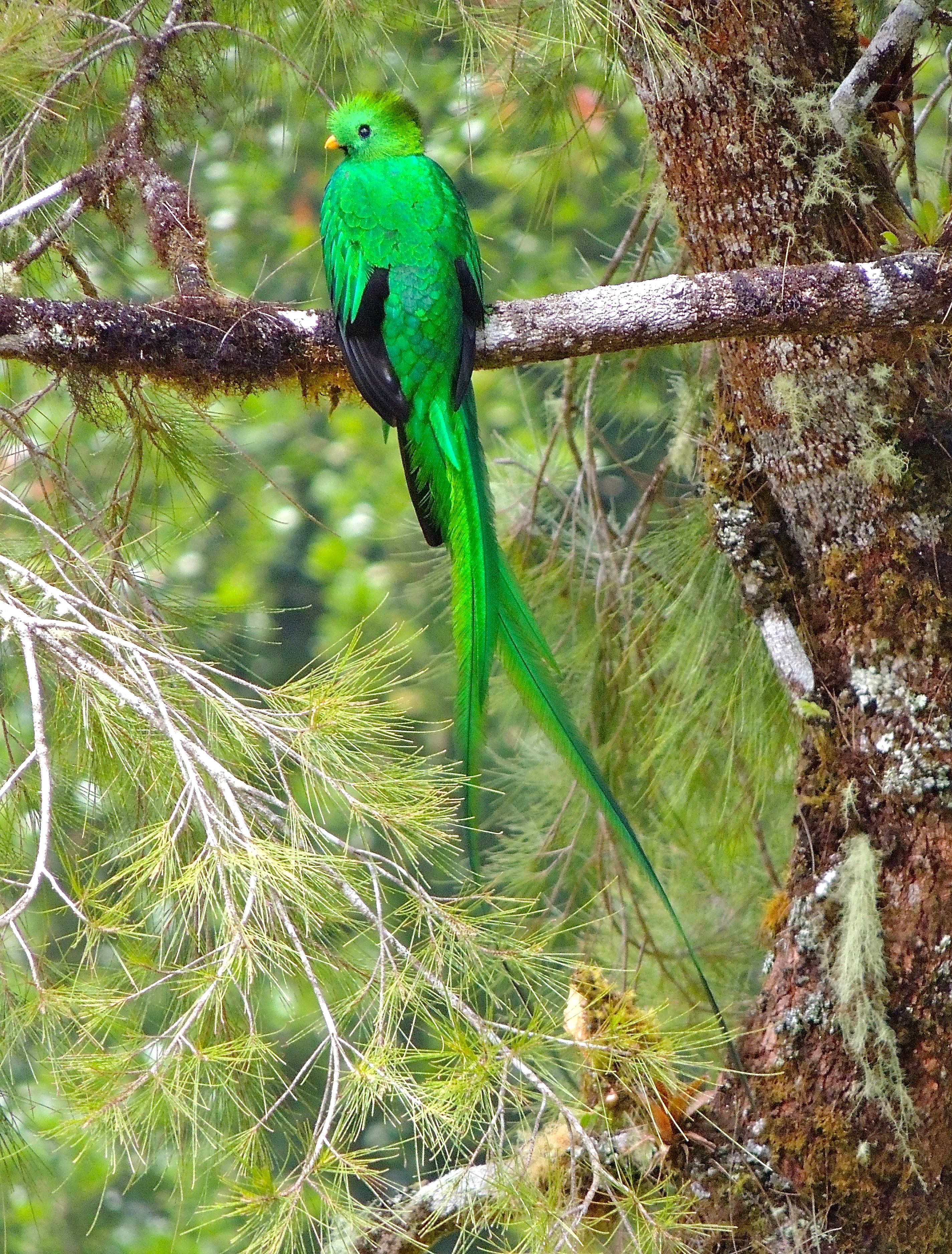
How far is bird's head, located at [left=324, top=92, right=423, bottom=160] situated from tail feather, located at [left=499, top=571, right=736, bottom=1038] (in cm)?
64

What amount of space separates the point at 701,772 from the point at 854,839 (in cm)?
45

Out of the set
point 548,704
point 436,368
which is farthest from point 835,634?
point 436,368

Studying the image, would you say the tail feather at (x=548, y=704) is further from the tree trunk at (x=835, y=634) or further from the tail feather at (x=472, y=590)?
the tree trunk at (x=835, y=634)

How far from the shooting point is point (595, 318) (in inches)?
44.8

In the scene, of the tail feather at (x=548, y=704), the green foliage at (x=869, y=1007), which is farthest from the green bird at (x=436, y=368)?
the green foliage at (x=869, y=1007)

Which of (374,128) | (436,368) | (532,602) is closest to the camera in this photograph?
(436,368)

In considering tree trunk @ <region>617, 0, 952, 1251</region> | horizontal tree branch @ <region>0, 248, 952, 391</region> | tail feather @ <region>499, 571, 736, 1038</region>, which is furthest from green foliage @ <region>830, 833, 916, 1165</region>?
horizontal tree branch @ <region>0, 248, 952, 391</region>

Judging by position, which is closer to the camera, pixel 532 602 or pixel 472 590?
pixel 472 590

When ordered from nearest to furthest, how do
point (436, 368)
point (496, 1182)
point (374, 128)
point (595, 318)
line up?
1. point (496, 1182)
2. point (595, 318)
3. point (436, 368)
4. point (374, 128)

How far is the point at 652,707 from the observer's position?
166cm

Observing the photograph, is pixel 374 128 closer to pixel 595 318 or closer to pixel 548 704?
pixel 595 318

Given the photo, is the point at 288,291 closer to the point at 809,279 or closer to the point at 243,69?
the point at 243,69

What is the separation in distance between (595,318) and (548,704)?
1.33ft

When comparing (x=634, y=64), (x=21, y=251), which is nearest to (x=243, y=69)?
(x=21, y=251)
